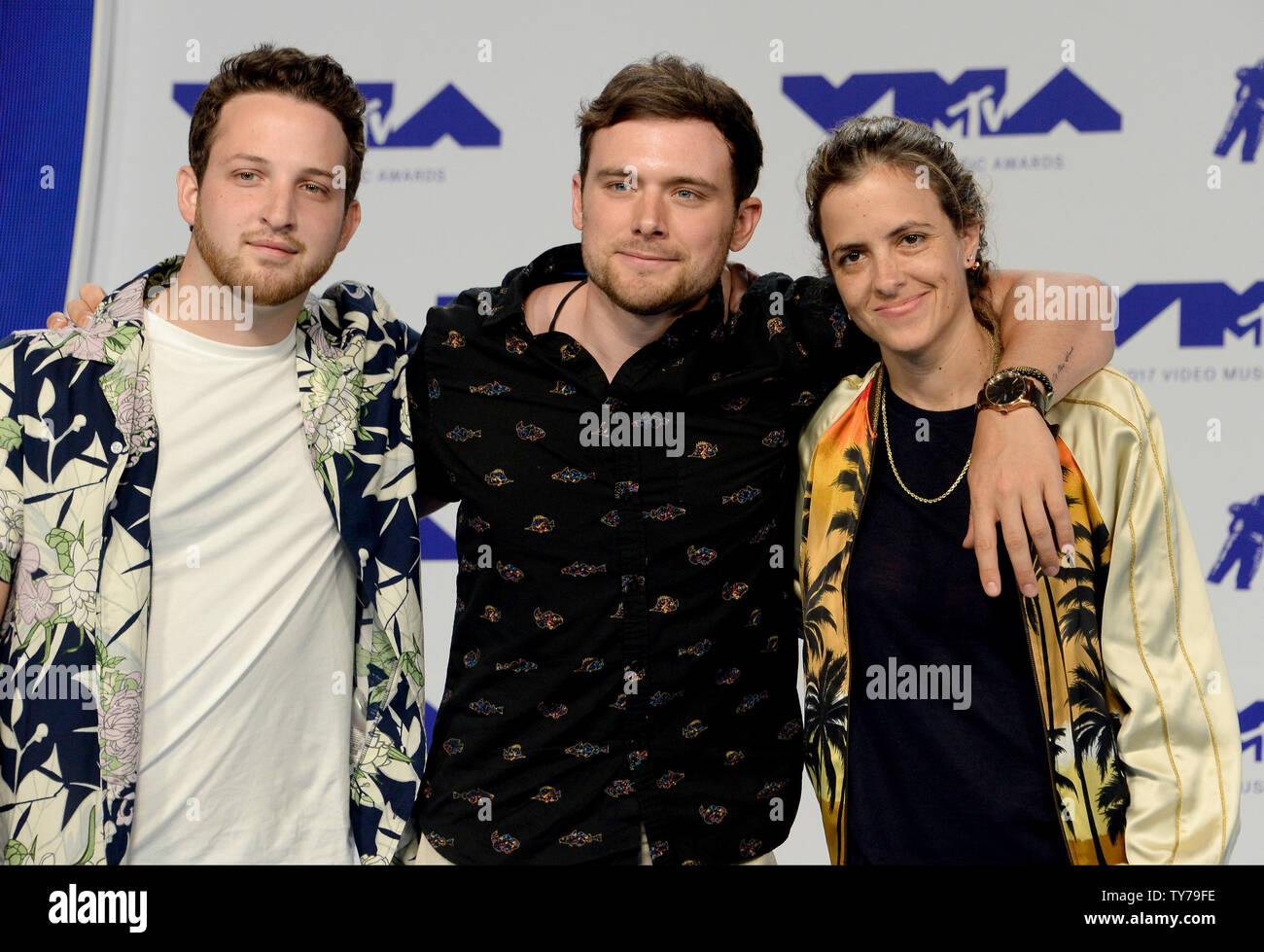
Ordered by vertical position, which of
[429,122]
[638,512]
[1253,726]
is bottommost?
[1253,726]

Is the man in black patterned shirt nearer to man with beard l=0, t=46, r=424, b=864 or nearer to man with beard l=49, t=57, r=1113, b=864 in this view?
man with beard l=49, t=57, r=1113, b=864

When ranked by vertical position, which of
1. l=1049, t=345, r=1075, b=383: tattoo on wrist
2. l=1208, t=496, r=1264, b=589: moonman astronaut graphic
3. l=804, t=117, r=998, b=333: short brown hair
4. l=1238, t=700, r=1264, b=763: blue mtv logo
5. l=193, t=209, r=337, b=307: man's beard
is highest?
l=804, t=117, r=998, b=333: short brown hair

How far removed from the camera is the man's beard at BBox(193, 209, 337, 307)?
5.66 feet

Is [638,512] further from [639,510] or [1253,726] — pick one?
[1253,726]

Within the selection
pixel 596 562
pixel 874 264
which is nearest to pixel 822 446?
pixel 874 264

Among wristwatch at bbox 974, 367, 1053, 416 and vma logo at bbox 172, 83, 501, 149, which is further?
vma logo at bbox 172, 83, 501, 149

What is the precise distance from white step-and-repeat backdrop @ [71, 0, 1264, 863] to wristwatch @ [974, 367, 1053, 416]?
1381 mm

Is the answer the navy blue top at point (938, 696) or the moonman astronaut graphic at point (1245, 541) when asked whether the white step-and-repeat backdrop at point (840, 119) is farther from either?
the navy blue top at point (938, 696)

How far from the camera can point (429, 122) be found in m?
3.11

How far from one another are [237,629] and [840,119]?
2.10 metres

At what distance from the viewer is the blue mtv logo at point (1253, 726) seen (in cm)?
296

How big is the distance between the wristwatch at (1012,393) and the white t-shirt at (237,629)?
3.26ft
